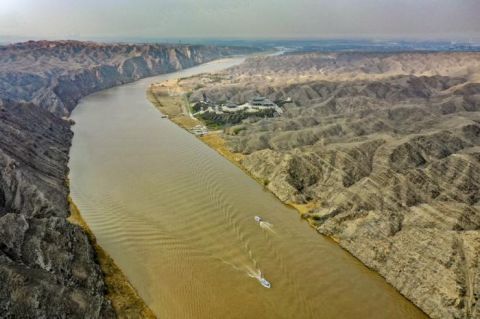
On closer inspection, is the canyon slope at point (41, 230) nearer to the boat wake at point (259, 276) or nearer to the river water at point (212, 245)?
the river water at point (212, 245)

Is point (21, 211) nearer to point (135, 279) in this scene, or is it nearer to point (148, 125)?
point (135, 279)

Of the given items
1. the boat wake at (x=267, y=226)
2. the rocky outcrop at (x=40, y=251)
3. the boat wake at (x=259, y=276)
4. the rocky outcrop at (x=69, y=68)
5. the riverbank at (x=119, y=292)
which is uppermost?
the rocky outcrop at (x=69, y=68)

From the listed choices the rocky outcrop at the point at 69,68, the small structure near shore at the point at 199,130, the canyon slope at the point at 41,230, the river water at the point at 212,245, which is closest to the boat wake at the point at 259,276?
the river water at the point at 212,245

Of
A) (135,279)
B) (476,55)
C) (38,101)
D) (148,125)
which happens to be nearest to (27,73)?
(38,101)

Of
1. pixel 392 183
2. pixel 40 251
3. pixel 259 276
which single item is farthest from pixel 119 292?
pixel 392 183

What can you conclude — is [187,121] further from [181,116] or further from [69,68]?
[69,68]

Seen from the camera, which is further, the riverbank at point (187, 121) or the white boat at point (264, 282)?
the riverbank at point (187, 121)
